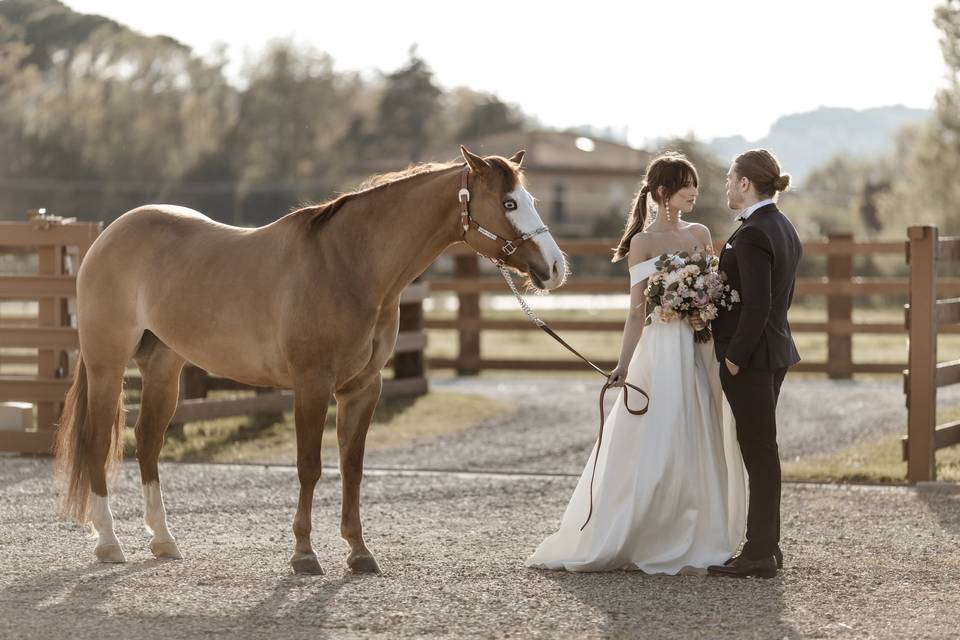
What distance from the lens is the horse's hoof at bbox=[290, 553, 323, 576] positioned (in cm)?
518

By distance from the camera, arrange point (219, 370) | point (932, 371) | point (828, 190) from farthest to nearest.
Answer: point (828, 190), point (932, 371), point (219, 370)

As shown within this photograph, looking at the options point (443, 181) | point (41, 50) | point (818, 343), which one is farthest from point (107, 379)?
point (41, 50)

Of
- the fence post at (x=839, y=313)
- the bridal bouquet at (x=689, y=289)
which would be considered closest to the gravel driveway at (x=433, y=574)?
the bridal bouquet at (x=689, y=289)

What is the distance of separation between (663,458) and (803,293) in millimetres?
9000

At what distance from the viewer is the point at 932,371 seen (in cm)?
779

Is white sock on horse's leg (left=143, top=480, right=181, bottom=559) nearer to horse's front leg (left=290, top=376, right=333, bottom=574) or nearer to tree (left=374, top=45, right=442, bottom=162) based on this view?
horse's front leg (left=290, top=376, right=333, bottom=574)

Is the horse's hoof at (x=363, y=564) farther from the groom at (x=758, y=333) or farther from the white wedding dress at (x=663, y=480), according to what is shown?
the groom at (x=758, y=333)

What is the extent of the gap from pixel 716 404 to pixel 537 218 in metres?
1.26

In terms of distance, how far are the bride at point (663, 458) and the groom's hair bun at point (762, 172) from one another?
0.90ft

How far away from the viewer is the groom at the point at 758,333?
4996mm

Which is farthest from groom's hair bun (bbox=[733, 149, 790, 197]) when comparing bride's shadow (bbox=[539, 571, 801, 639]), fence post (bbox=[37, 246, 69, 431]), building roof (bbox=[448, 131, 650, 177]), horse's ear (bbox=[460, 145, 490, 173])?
building roof (bbox=[448, 131, 650, 177])

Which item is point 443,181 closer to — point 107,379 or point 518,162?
point 518,162

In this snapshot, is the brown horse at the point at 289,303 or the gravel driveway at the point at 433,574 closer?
the gravel driveway at the point at 433,574

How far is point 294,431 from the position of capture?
32.7ft
